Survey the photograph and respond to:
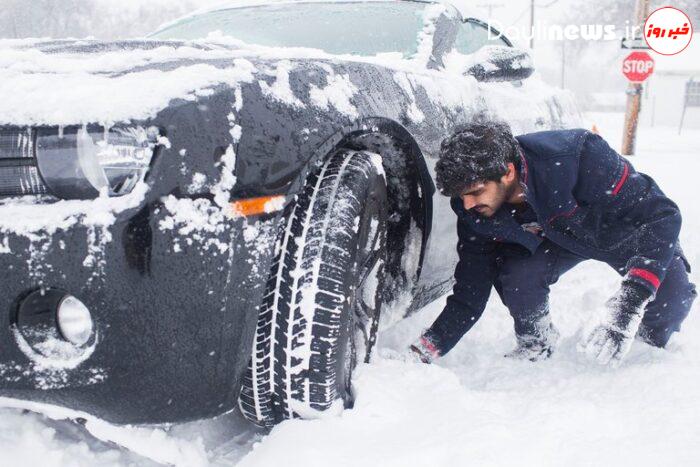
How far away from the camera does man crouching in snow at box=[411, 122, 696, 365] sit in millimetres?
1962

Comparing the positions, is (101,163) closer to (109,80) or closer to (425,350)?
(109,80)

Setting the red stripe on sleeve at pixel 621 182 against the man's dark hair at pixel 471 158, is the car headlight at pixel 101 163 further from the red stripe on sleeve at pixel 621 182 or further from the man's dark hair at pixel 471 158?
the red stripe on sleeve at pixel 621 182

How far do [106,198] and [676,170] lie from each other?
837 cm

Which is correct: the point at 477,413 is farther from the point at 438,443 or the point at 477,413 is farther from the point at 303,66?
the point at 303,66

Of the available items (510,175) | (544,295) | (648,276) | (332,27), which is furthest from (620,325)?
(332,27)

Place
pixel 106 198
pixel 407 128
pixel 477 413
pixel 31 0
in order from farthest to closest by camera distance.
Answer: pixel 31 0 < pixel 407 128 < pixel 477 413 < pixel 106 198

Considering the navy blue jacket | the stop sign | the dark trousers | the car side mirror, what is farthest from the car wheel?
the stop sign

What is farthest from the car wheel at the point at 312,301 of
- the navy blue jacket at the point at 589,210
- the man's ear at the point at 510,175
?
the navy blue jacket at the point at 589,210

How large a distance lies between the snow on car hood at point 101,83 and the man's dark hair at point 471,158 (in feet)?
2.36

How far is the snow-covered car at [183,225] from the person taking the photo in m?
1.19

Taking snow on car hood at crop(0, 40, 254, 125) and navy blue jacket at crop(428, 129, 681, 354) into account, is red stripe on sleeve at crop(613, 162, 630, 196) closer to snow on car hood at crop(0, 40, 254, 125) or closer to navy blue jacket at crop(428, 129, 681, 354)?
navy blue jacket at crop(428, 129, 681, 354)

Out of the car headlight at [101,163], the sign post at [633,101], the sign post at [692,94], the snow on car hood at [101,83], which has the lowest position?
the sign post at [692,94]

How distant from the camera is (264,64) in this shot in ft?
4.69

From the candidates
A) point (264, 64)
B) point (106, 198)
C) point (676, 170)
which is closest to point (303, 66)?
point (264, 64)
